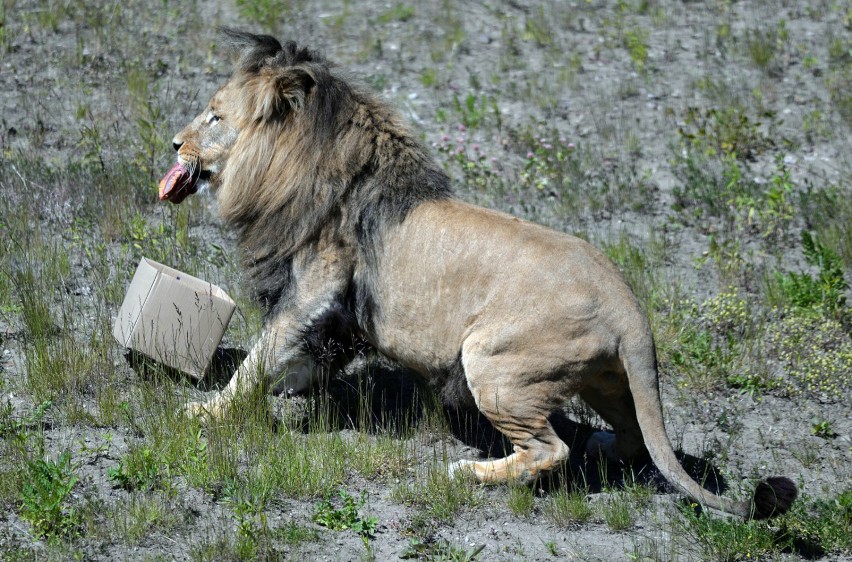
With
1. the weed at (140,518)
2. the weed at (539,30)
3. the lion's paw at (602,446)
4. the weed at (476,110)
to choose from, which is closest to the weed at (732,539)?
the lion's paw at (602,446)

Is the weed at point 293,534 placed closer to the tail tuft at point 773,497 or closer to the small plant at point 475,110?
the tail tuft at point 773,497

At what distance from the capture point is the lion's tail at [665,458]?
4.76 metres

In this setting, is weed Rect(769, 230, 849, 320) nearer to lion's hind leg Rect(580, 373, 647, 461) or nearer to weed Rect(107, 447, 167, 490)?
lion's hind leg Rect(580, 373, 647, 461)

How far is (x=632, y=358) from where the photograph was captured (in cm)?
504

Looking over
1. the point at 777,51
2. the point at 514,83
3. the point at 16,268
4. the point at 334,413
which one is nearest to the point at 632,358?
the point at 334,413

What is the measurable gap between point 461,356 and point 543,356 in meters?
0.50

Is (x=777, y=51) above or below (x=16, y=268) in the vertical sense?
above

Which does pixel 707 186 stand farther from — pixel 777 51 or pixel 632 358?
pixel 632 358

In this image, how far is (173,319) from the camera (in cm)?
Result: 577

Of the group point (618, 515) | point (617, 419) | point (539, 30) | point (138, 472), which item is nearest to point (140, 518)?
point (138, 472)

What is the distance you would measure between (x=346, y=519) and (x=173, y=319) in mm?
1612

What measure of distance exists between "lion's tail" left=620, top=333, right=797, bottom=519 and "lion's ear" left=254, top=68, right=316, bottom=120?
2.25m

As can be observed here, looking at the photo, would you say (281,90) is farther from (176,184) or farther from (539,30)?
(539,30)

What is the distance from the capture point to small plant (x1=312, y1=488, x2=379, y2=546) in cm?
496
